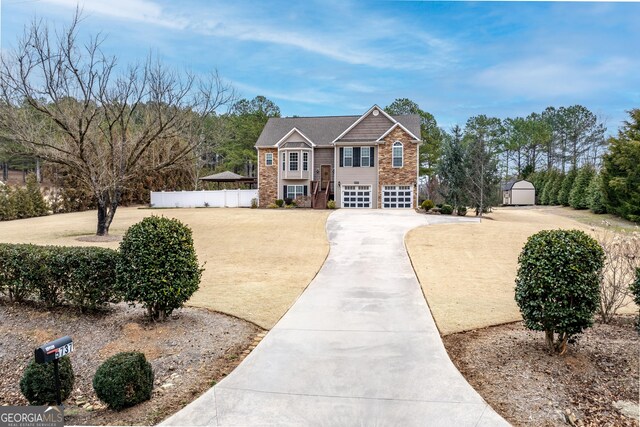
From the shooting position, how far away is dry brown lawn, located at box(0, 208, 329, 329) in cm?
873

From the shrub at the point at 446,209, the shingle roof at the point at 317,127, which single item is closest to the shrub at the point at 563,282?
the shrub at the point at 446,209

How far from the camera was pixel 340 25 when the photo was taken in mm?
7410

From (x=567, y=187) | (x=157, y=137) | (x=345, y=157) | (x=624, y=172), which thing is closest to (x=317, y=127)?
(x=345, y=157)

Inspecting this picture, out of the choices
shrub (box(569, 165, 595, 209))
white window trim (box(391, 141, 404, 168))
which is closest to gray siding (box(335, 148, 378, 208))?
white window trim (box(391, 141, 404, 168))

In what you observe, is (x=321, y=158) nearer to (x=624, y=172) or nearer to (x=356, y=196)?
(x=356, y=196)

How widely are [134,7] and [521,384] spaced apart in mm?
9382

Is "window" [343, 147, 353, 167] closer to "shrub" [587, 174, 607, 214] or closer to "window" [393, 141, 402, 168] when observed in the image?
"window" [393, 141, 402, 168]

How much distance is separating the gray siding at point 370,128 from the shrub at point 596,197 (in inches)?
733

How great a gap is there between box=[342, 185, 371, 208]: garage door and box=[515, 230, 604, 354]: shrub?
25.6 m

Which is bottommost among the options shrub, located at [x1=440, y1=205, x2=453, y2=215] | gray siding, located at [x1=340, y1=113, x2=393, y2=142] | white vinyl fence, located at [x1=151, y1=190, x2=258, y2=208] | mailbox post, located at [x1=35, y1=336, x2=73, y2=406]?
mailbox post, located at [x1=35, y1=336, x2=73, y2=406]

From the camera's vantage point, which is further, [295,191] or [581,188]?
[581,188]

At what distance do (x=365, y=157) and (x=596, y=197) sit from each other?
20328mm

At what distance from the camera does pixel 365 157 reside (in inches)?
1217

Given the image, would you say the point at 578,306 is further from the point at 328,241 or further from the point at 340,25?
the point at 328,241
